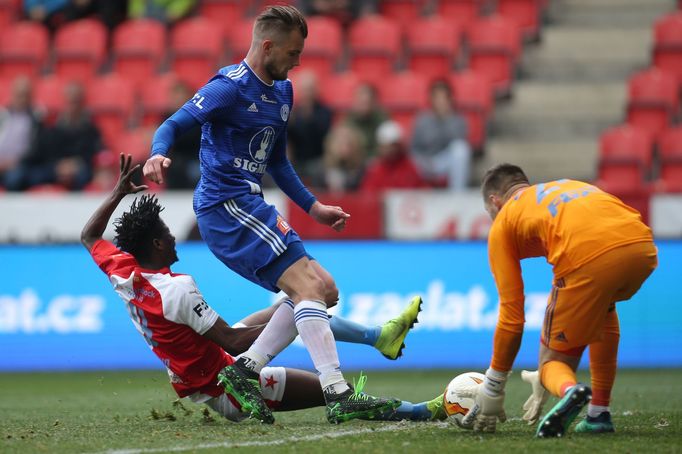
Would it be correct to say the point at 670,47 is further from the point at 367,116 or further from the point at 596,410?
the point at 596,410

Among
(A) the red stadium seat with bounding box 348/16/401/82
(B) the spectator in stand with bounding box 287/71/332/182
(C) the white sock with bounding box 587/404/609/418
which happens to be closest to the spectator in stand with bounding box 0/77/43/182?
(B) the spectator in stand with bounding box 287/71/332/182

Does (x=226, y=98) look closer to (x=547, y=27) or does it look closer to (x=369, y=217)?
(x=369, y=217)

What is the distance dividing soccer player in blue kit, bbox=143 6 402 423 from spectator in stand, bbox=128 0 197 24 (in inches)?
452

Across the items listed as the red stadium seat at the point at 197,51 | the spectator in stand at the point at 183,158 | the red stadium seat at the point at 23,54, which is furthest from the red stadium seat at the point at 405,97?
the red stadium seat at the point at 23,54

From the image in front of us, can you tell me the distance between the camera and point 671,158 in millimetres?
14523

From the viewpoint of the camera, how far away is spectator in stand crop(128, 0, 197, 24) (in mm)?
17812

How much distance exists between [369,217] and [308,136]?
2008mm

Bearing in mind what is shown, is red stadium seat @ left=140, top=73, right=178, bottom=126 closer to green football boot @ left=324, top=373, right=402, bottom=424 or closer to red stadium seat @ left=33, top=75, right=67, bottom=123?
red stadium seat @ left=33, top=75, right=67, bottom=123

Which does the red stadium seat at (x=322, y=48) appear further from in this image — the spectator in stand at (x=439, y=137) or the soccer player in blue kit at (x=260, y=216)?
the soccer player in blue kit at (x=260, y=216)

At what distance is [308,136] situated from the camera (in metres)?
14.3

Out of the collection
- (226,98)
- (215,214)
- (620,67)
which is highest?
(620,67)

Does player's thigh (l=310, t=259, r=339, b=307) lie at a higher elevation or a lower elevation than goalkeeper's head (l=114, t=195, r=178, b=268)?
lower

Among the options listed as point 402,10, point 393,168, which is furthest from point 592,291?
point 402,10

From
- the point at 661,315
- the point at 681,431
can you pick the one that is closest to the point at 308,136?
A: the point at 661,315
